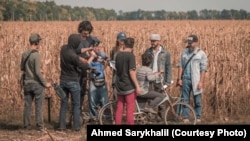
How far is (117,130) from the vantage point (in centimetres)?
718

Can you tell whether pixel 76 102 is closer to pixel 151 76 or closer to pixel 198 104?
pixel 151 76

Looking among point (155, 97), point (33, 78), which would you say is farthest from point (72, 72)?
point (155, 97)

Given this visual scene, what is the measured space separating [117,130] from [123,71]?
1418 mm

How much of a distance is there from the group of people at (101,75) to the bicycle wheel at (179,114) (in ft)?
0.63

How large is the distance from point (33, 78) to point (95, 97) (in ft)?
4.78

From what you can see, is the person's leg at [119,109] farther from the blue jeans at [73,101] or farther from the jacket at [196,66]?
the jacket at [196,66]

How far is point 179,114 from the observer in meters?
9.37

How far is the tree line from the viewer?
77.2 ft

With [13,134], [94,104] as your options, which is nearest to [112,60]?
[94,104]

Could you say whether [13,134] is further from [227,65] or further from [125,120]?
[227,65]

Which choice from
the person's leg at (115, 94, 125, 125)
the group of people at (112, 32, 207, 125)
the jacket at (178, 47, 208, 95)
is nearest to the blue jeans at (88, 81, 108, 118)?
the group of people at (112, 32, 207, 125)

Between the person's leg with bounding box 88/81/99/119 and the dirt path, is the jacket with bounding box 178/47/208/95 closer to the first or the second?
the person's leg with bounding box 88/81/99/119

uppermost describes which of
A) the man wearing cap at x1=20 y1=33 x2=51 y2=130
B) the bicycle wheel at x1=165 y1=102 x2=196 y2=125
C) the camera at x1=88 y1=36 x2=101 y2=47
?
the camera at x1=88 y1=36 x2=101 y2=47

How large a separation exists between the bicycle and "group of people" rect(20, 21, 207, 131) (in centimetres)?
14
